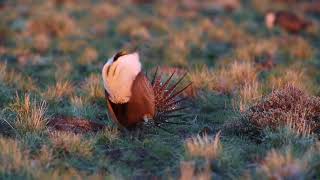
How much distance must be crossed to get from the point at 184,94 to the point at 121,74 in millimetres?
2081

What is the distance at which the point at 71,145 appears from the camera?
4348 mm

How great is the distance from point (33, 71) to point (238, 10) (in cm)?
732

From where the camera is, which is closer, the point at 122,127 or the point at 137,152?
the point at 137,152

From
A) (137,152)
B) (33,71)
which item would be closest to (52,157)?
(137,152)

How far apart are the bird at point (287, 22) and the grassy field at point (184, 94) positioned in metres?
0.19

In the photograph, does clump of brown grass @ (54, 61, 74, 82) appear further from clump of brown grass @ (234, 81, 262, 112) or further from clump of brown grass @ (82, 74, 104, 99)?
clump of brown grass @ (234, 81, 262, 112)

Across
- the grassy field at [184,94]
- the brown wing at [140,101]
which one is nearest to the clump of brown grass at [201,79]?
the grassy field at [184,94]

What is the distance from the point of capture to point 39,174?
3.84m

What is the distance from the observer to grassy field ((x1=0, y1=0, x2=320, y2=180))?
4168mm

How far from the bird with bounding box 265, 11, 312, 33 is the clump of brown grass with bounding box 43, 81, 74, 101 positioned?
6048 mm

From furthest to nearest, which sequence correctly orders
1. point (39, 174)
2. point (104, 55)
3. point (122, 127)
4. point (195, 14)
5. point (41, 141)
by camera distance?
point (195, 14), point (104, 55), point (122, 127), point (41, 141), point (39, 174)

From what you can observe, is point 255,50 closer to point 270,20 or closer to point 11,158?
point 270,20

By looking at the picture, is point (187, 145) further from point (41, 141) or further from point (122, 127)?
point (41, 141)

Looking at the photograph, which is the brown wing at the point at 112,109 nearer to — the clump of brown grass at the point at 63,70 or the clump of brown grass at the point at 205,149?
the clump of brown grass at the point at 205,149
